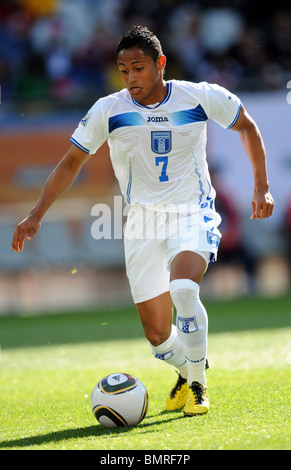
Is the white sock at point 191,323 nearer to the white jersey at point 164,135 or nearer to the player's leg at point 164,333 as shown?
the player's leg at point 164,333

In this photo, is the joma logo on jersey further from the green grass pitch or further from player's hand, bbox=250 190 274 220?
the green grass pitch

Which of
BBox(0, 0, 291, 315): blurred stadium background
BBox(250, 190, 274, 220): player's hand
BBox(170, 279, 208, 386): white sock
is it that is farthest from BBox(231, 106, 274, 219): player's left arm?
BBox(0, 0, 291, 315): blurred stadium background

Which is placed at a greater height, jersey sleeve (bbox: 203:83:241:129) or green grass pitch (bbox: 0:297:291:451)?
jersey sleeve (bbox: 203:83:241:129)

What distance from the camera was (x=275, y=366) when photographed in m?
7.61

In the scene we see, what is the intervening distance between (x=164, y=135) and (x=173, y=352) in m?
1.58

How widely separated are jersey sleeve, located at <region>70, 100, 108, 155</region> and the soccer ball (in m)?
1.60

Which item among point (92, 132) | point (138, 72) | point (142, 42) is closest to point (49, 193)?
point (92, 132)

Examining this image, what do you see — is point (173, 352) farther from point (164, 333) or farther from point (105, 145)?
point (105, 145)

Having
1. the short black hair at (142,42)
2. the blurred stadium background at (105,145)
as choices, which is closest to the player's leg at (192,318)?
the short black hair at (142,42)

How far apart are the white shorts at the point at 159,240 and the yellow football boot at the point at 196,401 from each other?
2.49ft

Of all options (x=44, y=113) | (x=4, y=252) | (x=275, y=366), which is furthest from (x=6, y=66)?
(x=275, y=366)

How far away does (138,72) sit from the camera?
5.48 meters

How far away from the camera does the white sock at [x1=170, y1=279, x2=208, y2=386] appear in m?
5.26

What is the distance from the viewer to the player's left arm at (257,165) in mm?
5445
